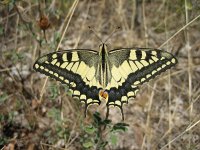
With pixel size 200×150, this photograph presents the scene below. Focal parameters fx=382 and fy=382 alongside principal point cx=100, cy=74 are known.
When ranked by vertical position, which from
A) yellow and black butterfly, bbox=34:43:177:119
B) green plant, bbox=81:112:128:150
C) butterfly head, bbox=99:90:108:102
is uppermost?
yellow and black butterfly, bbox=34:43:177:119

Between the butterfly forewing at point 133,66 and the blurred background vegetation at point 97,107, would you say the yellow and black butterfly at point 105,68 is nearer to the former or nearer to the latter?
the butterfly forewing at point 133,66

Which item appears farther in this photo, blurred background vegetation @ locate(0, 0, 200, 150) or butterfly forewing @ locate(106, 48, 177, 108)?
blurred background vegetation @ locate(0, 0, 200, 150)

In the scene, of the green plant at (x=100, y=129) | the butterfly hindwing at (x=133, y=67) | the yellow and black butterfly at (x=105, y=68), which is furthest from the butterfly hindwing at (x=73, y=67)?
the green plant at (x=100, y=129)

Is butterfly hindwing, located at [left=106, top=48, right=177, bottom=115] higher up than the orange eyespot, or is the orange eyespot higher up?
butterfly hindwing, located at [left=106, top=48, right=177, bottom=115]

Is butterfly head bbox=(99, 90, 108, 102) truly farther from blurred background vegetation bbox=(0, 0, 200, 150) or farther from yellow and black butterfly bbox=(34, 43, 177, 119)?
blurred background vegetation bbox=(0, 0, 200, 150)

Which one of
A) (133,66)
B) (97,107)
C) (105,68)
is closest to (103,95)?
(105,68)

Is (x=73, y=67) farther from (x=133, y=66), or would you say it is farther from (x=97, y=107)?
(x=97, y=107)

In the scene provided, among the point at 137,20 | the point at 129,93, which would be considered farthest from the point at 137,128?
the point at 137,20

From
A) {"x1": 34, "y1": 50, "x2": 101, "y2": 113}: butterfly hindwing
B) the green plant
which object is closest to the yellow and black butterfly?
{"x1": 34, "y1": 50, "x2": 101, "y2": 113}: butterfly hindwing
